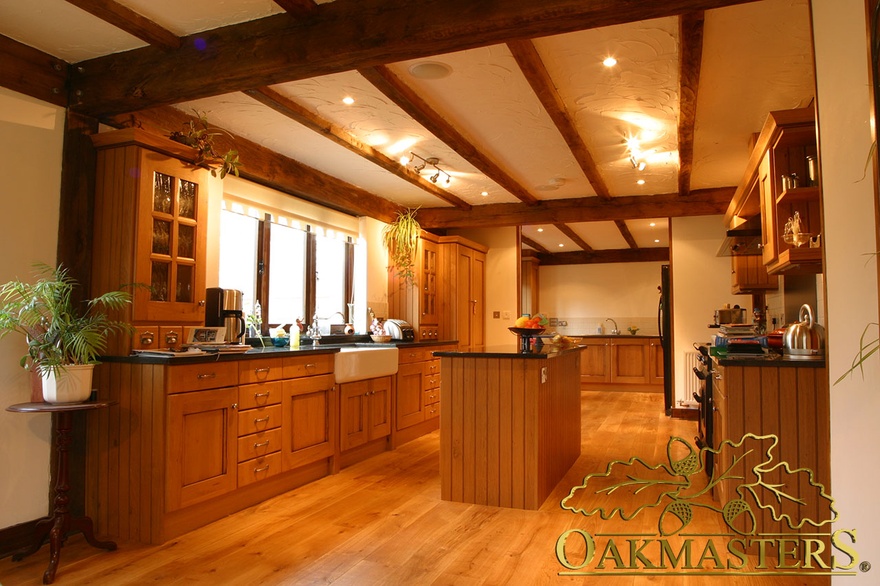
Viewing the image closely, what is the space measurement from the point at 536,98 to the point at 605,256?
771cm

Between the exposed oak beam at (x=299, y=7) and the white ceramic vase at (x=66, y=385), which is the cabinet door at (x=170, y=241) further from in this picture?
the exposed oak beam at (x=299, y=7)

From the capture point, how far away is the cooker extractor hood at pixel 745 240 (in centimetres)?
450

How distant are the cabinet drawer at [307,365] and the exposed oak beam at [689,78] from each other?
9.21ft

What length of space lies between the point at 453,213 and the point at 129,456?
15.2 ft

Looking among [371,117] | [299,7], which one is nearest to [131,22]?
[299,7]

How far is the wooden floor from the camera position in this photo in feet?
8.27

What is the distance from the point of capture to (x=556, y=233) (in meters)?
9.06

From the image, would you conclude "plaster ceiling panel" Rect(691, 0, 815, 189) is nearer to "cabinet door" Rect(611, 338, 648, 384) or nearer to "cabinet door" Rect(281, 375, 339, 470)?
"cabinet door" Rect(281, 375, 339, 470)

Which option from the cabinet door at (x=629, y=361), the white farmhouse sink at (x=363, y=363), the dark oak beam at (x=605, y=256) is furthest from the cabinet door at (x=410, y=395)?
the dark oak beam at (x=605, y=256)

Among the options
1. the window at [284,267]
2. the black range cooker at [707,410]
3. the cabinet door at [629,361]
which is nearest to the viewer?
the black range cooker at [707,410]

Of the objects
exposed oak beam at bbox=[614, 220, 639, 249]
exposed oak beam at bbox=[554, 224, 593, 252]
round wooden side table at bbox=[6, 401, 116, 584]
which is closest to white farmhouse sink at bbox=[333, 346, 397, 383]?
round wooden side table at bbox=[6, 401, 116, 584]

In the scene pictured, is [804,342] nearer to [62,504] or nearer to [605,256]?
[62,504]

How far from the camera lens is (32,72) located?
300 centimetres

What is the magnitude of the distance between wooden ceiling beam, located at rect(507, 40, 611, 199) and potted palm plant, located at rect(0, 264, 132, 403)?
233 centimetres
